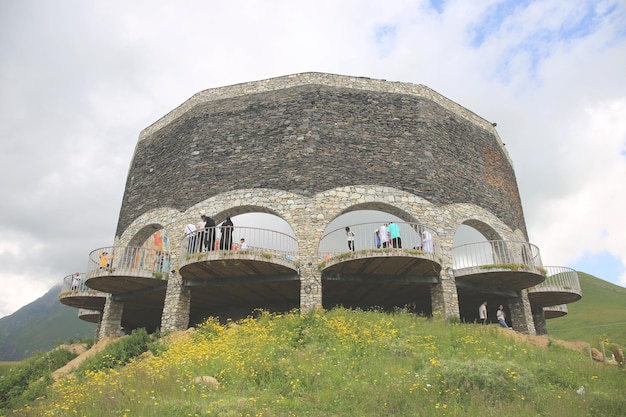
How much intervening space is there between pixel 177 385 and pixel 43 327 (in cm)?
13595

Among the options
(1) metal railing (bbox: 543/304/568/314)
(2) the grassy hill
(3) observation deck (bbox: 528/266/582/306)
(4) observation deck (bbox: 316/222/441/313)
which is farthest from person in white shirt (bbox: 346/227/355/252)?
(2) the grassy hill

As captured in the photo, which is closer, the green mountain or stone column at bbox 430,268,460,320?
stone column at bbox 430,268,460,320

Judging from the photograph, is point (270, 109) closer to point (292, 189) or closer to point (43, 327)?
point (292, 189)

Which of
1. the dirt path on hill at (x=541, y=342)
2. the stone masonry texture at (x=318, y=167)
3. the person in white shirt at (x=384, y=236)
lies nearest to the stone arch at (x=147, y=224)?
the stone masonry texture at (x=318, y=167)

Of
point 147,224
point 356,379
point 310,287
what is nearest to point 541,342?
point 310,287

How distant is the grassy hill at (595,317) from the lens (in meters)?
32.6

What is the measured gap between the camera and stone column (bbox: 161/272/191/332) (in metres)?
15.5

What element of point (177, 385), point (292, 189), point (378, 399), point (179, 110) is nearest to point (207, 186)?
point (292, 189)

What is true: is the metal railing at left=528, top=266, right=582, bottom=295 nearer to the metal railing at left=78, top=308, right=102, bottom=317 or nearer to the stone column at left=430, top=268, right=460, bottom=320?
Answer: the stone column at left=430, top=268, right=460, bottom=320

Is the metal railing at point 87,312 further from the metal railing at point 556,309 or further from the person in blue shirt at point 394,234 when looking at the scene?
the metal railing at point 556,309

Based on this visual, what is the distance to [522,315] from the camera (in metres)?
17.6

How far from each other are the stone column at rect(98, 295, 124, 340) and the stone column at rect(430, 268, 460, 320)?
12.4 meters

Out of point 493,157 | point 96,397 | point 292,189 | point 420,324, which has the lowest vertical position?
point 96,397

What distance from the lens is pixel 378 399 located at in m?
6.98
